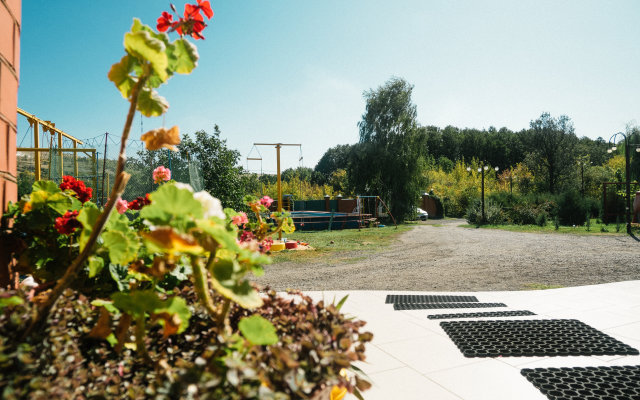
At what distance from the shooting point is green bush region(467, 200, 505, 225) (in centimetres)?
1780

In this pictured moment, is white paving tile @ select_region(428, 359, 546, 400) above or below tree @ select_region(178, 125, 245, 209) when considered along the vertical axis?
below

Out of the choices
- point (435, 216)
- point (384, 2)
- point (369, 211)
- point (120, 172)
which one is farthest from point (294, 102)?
point (435, 216)

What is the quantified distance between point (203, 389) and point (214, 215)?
1.02 feet

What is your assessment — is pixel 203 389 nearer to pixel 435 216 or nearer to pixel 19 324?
pixel 19 324

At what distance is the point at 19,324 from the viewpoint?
Answer: 616 millimetres

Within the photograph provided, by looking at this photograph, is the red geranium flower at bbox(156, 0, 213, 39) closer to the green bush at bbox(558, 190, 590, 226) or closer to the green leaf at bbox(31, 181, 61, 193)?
the green leaf at bbox(31, 181, 61, 193)

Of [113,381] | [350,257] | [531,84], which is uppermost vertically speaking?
[531,84]

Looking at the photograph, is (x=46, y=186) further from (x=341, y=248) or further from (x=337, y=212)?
(x=337, y=212)

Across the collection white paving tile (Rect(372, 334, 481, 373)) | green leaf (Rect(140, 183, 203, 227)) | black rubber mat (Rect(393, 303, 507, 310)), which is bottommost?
black rubber mat (Rect(393, 303, 507, 310))

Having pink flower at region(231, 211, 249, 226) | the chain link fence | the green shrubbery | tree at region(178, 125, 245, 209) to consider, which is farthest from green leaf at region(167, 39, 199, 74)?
the green shrubbery

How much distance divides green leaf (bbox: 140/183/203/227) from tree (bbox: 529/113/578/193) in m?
28.9

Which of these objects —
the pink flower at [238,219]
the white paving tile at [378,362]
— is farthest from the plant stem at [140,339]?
the white paving tile at [378,362]

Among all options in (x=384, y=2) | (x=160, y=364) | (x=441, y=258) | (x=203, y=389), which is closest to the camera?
(x=203, y=389)

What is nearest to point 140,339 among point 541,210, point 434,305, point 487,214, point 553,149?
point 434,305
